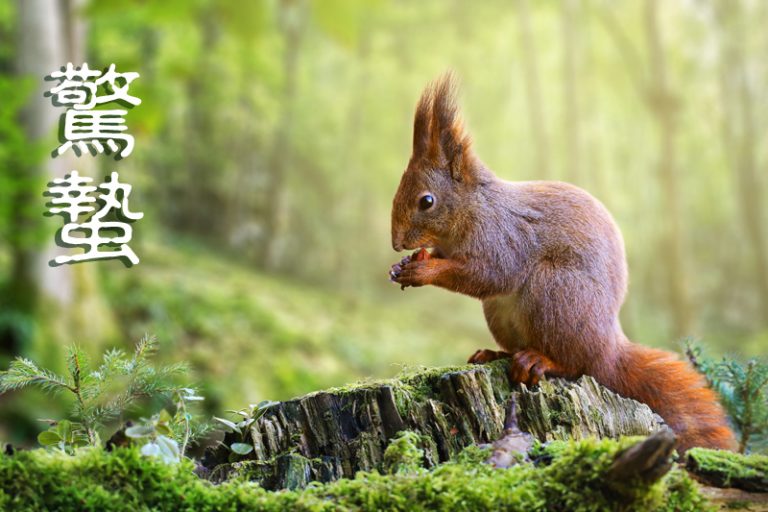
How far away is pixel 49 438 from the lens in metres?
1.66

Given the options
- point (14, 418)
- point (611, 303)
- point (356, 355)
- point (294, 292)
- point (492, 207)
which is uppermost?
point (294, 292)

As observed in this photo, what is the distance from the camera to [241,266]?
41.9ft

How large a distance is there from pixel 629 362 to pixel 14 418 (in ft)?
16.8

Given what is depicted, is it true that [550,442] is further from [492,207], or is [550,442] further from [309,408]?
[492,207]

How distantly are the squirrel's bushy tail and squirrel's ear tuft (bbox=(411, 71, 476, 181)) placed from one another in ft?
2.31

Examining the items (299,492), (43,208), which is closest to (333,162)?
(43,208)

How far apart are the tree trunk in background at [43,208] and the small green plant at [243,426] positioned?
4219 millimetres

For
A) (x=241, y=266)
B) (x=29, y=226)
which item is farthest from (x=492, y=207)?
(x=241, y=266)

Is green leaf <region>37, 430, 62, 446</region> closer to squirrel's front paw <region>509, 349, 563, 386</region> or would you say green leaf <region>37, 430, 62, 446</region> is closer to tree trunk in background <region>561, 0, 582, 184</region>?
squirrel's front paw <region>509, 349, 563, 386</region>

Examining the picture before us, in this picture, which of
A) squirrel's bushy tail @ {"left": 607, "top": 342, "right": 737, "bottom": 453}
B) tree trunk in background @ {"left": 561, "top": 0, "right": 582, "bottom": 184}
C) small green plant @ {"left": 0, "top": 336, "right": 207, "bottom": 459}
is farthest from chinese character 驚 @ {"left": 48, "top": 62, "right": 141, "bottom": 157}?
tree trunk in background @ {"left": 561, "top": 0, "right": 582, "bottom": 184}

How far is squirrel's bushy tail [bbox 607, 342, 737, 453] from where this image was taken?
1.98 meters

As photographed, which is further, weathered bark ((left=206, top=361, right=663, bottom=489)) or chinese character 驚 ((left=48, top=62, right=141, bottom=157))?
chinese character 驚 ((left=48, top=62, right=141, bottom=157))

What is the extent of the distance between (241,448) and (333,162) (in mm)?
14332

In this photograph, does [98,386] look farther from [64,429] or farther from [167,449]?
[167,449]
